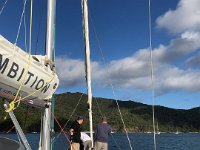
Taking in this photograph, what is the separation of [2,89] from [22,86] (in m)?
0.40

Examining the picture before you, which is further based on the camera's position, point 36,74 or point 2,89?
point 36,74

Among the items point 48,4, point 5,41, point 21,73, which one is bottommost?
point 21,73

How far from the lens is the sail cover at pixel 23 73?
5391 mm

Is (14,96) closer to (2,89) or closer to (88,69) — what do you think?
(2,89)

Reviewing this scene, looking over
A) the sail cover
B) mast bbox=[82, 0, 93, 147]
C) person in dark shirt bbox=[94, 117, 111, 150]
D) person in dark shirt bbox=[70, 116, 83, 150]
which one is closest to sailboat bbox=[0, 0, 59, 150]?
the sail cover

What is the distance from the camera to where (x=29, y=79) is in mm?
5996

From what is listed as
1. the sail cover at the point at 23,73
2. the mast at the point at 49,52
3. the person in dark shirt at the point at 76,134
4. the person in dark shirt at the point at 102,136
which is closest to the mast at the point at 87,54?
the person in dark shirt at the point at 76,134

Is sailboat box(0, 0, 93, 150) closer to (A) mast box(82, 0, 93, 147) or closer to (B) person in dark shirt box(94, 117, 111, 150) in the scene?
(A) mast box(82, 0, 93, 147)

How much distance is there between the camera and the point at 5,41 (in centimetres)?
539

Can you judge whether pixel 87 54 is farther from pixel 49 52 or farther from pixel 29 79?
pixel 29 79

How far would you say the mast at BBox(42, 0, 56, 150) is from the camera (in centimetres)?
689

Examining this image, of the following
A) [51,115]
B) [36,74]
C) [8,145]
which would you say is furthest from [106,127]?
[8,145]

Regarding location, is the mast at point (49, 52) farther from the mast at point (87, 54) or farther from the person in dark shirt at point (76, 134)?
the mast at point (87, 54)

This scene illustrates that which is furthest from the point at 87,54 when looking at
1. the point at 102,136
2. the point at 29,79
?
the point at 29,79
